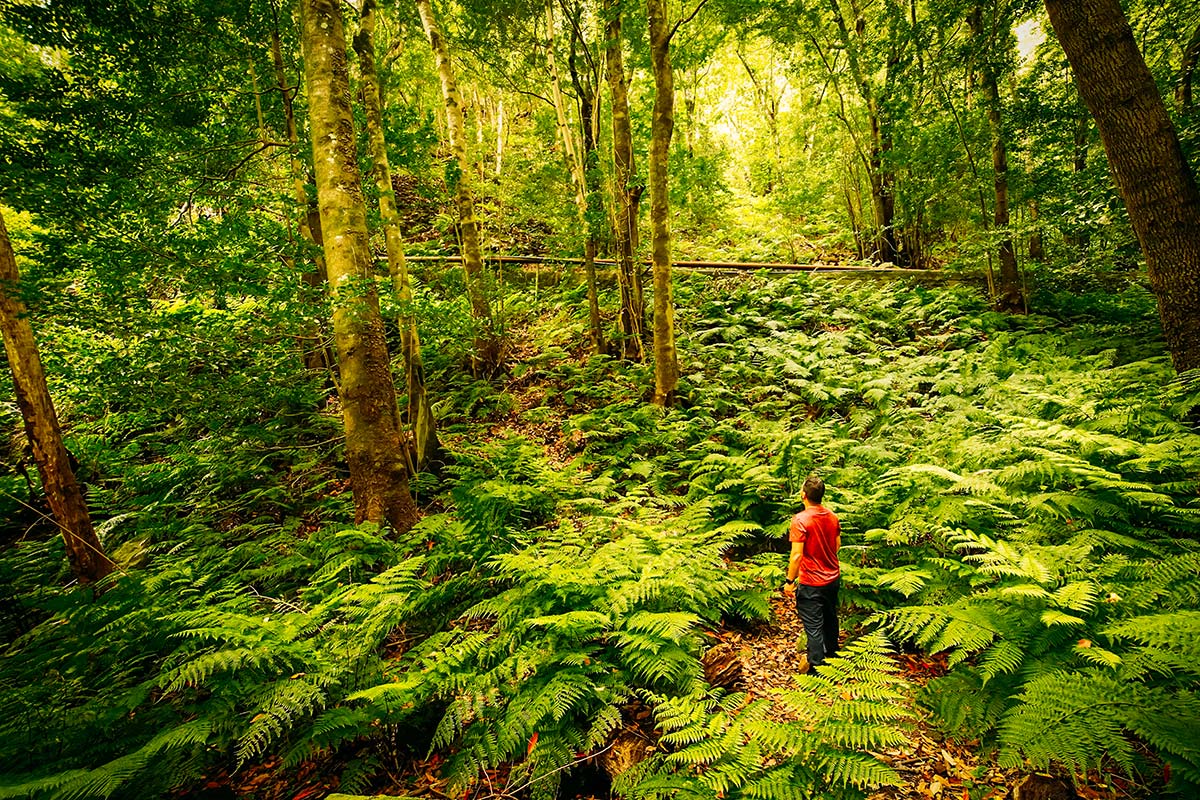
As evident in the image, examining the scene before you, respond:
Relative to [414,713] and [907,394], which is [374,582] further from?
[907,394]

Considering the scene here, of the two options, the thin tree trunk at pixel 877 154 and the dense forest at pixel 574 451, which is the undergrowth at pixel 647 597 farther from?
the thin tree trunk at pixel 877 154

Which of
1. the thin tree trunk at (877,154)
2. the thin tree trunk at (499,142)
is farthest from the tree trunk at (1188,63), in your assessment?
the thin tree trunk at (499,142)

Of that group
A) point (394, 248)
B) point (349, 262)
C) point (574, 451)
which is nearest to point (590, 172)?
point (394, 248)

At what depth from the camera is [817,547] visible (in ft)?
13.5

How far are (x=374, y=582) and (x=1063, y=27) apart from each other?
924cm

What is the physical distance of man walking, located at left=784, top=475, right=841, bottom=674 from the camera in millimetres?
4020

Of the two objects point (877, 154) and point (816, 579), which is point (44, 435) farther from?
point (877, 154)

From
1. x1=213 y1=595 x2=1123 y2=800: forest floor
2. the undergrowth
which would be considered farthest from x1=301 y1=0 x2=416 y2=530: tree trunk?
x1=213 y1=595 x2=1123 y2=800: forest floor

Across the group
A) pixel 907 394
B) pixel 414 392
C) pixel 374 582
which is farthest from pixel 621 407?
pixel 374 582

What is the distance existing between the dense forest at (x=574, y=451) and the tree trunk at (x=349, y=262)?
1.5 inches

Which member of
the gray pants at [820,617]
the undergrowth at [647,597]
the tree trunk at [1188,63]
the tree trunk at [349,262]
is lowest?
the gray pants at [820,617]

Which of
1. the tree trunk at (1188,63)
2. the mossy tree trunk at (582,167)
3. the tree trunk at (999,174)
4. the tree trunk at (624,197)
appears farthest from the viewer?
the mossy tree trunk at (582,167)

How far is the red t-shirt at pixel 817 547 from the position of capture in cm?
405

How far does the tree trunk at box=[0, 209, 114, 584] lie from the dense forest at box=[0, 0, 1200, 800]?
1.7 inches
